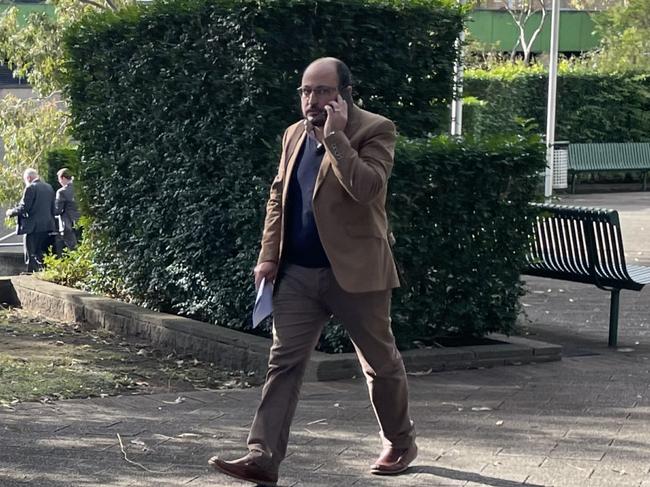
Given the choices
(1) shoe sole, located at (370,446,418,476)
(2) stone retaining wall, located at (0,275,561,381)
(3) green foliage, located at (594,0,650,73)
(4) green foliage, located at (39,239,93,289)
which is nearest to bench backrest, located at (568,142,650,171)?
(3) green foliage, located at (594,0,650,73)

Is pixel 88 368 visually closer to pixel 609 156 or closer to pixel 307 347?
pixel 307 347

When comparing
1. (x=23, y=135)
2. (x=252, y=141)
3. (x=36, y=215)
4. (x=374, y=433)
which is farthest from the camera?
(x=23, y=135)

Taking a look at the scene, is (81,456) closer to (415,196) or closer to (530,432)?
(530,432)

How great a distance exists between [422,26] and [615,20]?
105 ft

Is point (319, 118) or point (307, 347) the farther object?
point (307, 347)

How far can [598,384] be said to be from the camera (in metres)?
8.34

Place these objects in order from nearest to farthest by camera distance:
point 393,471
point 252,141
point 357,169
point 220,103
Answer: point 357,169 → point 393,471 → point 252,141 → point 220,103

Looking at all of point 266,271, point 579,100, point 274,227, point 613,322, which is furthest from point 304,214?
point 579,100

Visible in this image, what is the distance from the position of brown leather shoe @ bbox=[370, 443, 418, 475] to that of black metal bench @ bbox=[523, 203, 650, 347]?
3906 millimetres

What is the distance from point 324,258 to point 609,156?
88.6 ft

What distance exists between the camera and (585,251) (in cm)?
1020

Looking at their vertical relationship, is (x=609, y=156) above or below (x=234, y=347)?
above

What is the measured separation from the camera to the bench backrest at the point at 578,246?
9922mm

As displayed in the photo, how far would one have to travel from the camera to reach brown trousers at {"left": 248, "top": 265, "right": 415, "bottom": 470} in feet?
18.6
